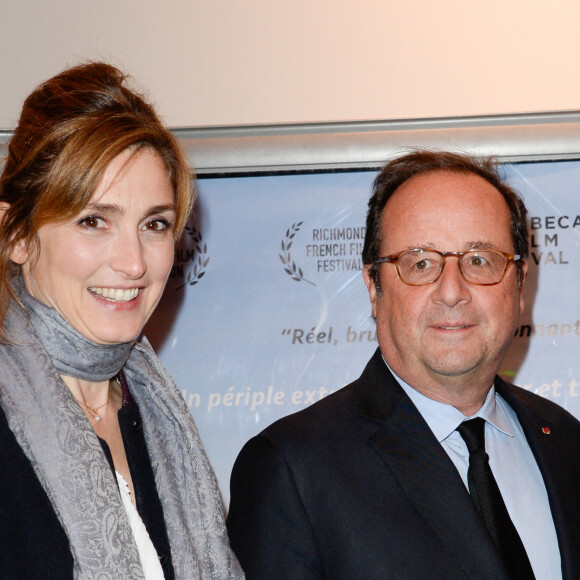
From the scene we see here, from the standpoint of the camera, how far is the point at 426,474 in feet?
6.96

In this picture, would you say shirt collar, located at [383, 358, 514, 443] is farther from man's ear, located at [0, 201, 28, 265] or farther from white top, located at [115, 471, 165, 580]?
man's ear, located at [0, 201, 28, 265]

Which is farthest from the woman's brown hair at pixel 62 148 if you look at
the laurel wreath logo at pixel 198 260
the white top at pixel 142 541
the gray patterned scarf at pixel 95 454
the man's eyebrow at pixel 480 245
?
the laurel wreath logo at pixel 198 260

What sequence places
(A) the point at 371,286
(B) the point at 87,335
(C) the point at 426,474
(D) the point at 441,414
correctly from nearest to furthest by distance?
(B) the point at 87,335 < (C) the point at 426,474 < (D) the point at 441,414 < (A) the point at 371,286

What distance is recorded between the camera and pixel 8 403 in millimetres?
1856

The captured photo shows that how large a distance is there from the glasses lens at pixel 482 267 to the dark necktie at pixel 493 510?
40cm

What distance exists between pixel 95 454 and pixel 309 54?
1.77 metres

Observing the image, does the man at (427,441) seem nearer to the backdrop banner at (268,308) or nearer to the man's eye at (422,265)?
the man's eye at (422,265)

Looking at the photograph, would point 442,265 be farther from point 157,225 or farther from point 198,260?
point 198,260

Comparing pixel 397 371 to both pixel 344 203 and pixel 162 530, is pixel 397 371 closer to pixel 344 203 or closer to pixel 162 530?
pixel 162 530

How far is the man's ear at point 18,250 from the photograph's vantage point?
1967 millimetres

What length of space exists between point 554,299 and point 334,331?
79cm

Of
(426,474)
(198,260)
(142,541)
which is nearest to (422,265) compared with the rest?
(426,474)

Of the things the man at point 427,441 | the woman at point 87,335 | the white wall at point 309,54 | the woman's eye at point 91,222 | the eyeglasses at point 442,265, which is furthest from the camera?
the white wall at point 309,54

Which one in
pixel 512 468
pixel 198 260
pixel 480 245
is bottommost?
pixel 512 468
